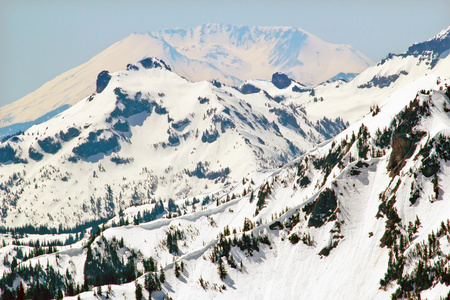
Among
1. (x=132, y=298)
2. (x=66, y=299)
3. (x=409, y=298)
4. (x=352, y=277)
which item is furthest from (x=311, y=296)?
(x=66, y=299)

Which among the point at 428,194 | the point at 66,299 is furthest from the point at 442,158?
the point at 66,299

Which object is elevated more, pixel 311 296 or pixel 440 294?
pixel 440 294

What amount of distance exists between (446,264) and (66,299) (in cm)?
14166

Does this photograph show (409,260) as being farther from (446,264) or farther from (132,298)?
(132,298)

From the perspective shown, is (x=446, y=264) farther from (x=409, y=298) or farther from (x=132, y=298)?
(x=132, y=298)

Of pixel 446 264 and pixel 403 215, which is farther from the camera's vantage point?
pixel 403 215

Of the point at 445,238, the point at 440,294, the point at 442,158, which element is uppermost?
the point at 442,158

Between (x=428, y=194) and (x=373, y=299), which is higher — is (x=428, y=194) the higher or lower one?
the higher one

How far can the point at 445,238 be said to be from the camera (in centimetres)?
17162

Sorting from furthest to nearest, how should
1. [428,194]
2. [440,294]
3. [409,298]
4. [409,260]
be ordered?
[428,194], [409,260], [409,298], [440,294]

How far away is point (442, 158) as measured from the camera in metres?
199

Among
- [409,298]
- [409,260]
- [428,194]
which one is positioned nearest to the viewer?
[409,298]

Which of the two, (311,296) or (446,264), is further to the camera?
(311,296)

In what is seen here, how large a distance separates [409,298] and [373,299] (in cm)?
1692
